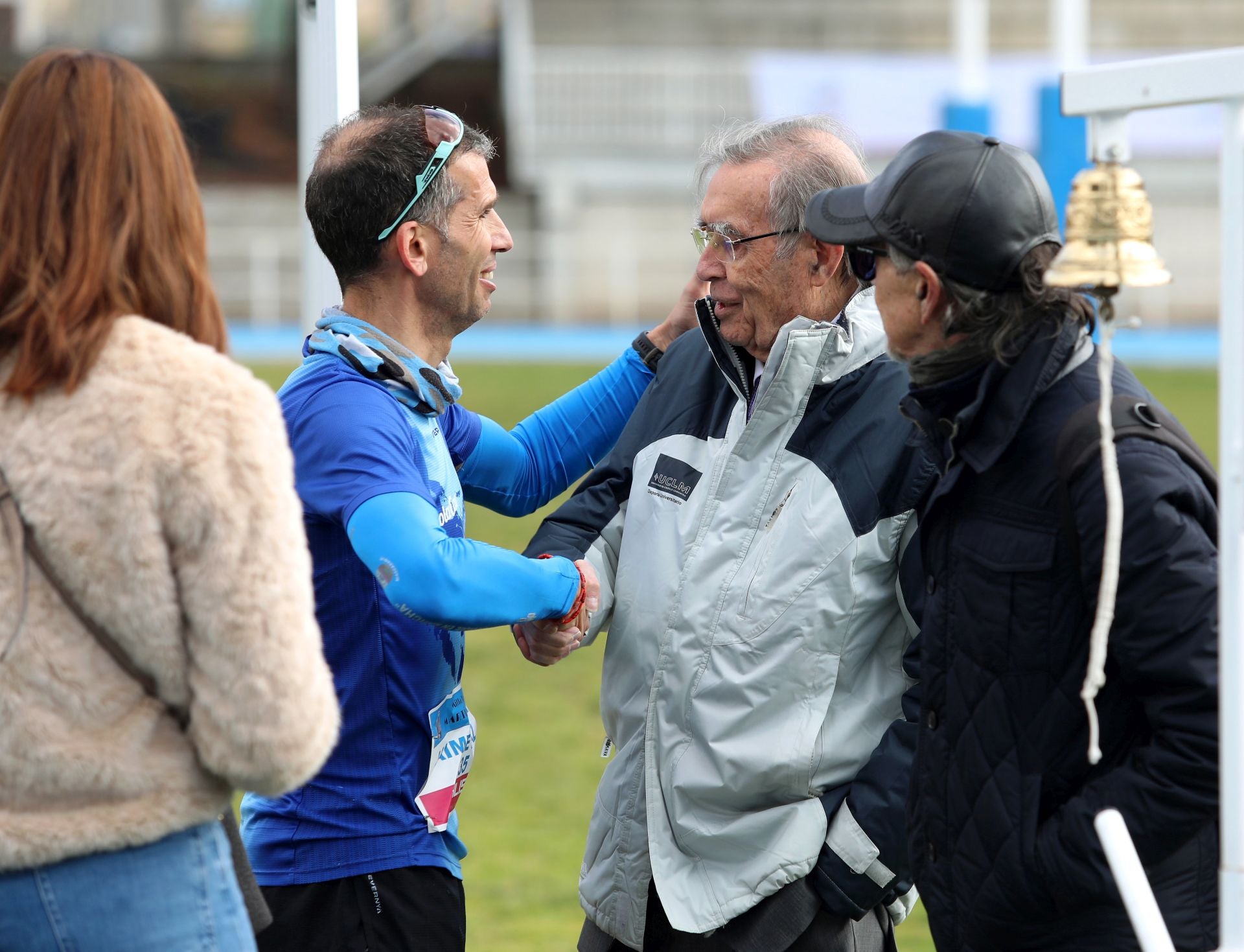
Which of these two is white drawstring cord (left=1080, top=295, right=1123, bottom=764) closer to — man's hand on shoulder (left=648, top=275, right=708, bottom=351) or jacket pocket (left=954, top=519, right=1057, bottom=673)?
jacket pocket (left=954, top=519, right=1057, bottom=673)

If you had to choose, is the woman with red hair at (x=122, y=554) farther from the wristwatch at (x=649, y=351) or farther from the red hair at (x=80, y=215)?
the wristwatch at (x=649, y=351)

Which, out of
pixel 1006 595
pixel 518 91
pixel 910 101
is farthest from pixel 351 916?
pixel 518 91

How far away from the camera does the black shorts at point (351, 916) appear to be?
2.46 metres

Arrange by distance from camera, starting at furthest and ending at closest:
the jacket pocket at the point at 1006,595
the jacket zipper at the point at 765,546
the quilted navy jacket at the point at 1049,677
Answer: the jacket zipper at the point at 765,546
the jacket pocket at the point at 1006,595
the quilted navy jacket at the point at 1049,677

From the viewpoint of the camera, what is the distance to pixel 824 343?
2660 mm

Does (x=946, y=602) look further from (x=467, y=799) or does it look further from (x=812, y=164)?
(x=467, y=799)

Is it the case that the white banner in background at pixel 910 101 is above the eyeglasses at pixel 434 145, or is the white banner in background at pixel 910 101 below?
above

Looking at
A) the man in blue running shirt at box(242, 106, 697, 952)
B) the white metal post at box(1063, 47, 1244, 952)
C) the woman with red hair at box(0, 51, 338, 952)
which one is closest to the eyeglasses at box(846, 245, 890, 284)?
the man in blue running shirt at box(242, 106, 697, 952)

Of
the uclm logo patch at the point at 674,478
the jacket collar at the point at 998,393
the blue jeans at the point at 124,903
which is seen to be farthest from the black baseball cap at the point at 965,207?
the blue jeans at the point at 124,903

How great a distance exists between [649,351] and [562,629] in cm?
84

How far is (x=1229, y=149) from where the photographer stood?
1694 millimetres

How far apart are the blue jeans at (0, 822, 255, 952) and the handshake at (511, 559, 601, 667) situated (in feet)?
2.37

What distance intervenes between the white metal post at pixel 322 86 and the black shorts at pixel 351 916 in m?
1.12

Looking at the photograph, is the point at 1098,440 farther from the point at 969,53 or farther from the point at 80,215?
the point at 969,53
